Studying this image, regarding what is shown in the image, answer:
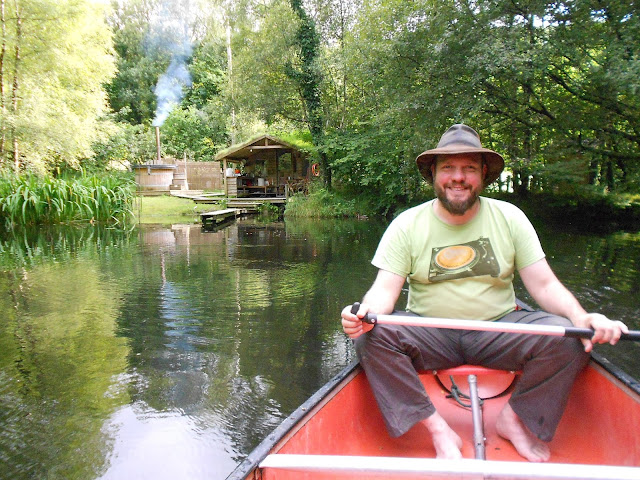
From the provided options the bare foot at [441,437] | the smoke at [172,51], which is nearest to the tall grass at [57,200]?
the bare foot at [441,437]

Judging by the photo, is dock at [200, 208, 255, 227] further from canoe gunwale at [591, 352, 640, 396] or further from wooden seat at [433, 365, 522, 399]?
canoe gunwale at [591, 352, 640, 396]

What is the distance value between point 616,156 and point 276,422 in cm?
1000

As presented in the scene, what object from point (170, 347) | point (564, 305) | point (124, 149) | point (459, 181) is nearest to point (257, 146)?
point (124, 149)

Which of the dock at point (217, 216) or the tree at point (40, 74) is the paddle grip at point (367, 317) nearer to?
the dock at point (217, 216)

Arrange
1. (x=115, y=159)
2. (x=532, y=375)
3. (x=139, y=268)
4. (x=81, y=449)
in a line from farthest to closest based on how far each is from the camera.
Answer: (x=115, y=159) < (x=139, y=268) < (x=81, y=449) < (x=532, y=375)

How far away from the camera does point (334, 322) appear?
15.9 ft

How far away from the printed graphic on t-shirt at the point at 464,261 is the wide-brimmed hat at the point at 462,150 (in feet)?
1.28

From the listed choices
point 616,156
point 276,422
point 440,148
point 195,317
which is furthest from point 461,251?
point 616,156

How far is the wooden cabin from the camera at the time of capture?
69.8 ft

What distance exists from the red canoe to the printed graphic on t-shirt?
42cm

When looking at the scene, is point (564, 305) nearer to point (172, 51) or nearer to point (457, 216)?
point (457, 216)

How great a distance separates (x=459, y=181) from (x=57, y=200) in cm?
1231

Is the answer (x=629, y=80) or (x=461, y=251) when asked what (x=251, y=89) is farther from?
(x=461, y=251)

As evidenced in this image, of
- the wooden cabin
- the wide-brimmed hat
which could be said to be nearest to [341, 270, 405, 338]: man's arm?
the wide-brimmed hat
